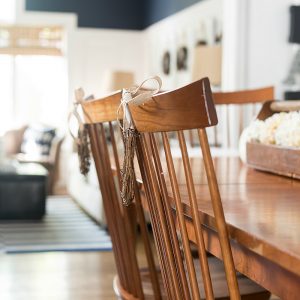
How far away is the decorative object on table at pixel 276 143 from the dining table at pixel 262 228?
3.6 inches

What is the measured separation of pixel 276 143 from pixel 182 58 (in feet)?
17.4

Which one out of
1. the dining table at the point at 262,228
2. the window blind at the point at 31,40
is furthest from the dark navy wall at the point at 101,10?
the dining table at the point at 262,228

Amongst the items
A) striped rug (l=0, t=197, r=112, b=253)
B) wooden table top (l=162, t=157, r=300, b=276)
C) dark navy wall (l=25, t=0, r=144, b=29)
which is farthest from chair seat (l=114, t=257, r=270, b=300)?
dark navy wall (l=25, t=0, r=144, b=29)

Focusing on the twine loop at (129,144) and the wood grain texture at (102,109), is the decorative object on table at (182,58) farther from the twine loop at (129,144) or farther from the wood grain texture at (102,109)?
the twine loop at (129,144)

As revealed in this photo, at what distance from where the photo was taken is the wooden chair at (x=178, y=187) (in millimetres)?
961

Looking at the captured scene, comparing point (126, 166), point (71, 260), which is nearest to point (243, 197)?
point (126, 166)

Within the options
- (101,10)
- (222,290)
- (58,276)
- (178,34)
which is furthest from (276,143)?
(101,10)

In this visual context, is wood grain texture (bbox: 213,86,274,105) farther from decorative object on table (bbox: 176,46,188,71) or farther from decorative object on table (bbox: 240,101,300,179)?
decorative object on table (bbox: 176,46,188,71)

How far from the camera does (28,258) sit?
4.27 metres

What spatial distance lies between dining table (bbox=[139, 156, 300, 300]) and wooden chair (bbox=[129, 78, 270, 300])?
0.04 m

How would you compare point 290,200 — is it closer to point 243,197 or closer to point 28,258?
point 243,197

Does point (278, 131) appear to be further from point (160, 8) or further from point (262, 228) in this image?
point (160, 8)

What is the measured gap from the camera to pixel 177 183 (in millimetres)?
1134

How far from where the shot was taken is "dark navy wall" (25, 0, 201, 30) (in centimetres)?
873
